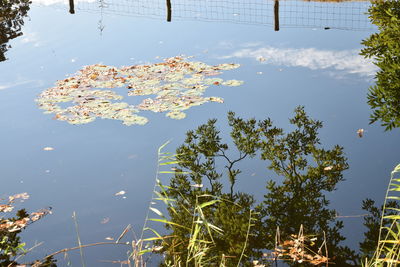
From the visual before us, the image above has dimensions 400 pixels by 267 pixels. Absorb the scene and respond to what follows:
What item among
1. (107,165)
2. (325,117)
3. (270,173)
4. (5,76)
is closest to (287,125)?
(325,117)

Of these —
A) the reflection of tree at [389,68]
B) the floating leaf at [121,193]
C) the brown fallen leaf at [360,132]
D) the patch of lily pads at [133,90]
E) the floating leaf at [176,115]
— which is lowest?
the floating leaf at [121,193]

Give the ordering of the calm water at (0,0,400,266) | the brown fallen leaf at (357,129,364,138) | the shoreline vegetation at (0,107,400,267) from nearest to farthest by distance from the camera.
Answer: the shoreline vegetation at (0,107,400,267) → the calm water at (0,0,400,266) → the brown fallen leaf at (357,129,364,138)

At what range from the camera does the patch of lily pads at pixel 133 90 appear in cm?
880

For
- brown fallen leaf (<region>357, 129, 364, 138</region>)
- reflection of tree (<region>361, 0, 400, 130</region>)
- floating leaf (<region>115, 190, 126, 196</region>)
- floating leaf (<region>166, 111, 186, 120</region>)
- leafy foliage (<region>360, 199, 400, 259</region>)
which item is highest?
reflection of tree (<region>361, 0, 400, 130</region>)

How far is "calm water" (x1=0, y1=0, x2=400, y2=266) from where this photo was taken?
6.19 metres

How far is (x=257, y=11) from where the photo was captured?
46.4ft

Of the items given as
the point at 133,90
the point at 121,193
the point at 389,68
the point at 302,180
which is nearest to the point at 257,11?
the point at 133,90

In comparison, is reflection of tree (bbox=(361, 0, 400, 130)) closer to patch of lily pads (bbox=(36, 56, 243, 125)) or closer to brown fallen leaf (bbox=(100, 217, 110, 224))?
patch of lily pads (bbox=(36, 56, 243, 125))

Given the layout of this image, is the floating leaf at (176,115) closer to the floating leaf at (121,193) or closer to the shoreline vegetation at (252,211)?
the shoreline vegetation at (252,211)

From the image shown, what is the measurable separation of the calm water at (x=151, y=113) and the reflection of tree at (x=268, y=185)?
0.21 m

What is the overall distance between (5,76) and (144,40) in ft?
12.0

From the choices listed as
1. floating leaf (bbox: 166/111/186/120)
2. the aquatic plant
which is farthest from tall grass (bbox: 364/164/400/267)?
floating leaf (bbox: 166/111/186/120)

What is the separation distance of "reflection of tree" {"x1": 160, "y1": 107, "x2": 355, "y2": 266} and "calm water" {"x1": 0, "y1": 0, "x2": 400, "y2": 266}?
210 mm

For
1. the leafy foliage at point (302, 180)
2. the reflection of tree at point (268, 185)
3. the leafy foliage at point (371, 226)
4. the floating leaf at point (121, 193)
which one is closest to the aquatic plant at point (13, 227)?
the floating leaf at point (121, 193)
